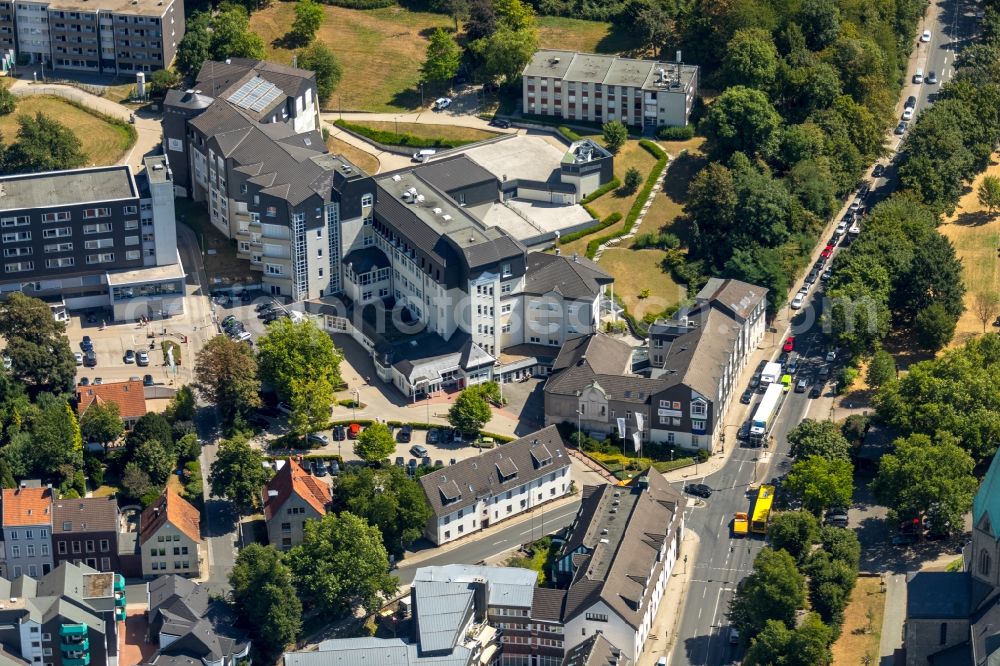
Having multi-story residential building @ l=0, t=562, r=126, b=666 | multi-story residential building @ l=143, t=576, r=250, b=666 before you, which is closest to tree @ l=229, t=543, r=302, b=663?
multi-story residential building @ l=143, t=576, r=250, b=666

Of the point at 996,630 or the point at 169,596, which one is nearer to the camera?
the point at 996,630

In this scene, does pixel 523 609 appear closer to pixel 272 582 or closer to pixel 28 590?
pixel 272 582

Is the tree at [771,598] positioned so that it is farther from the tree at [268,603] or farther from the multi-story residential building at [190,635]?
the multi-story residential building at [190,635]

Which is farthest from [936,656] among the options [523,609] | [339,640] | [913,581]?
[339,640]

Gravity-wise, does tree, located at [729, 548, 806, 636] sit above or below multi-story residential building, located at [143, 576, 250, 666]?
above

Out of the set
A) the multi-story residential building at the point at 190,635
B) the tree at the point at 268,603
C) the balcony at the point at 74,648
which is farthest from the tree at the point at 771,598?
the balcony at the point at 74,648

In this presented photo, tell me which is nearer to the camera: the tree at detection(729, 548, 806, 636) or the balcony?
the balcony

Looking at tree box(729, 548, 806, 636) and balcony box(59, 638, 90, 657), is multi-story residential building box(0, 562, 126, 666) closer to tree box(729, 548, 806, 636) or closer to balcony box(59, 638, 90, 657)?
balcony box(59, 638, 90, 657)

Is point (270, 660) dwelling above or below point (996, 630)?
below
